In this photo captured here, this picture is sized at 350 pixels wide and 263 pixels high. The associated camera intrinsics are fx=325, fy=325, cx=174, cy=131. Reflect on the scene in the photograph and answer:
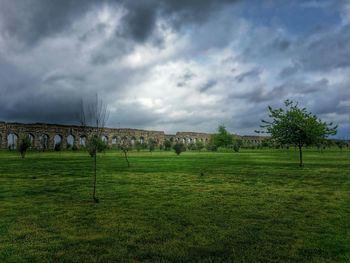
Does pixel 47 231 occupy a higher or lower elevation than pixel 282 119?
lower

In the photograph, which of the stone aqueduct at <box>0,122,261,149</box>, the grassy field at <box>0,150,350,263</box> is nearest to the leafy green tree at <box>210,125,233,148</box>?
the stone aqueduct at <box>0,122,261,149</box>

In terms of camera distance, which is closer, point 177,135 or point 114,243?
point 114,243

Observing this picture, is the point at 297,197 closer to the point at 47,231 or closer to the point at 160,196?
the point at 160,196

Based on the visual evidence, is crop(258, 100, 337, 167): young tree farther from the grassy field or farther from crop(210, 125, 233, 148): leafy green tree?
crop(210, 125, 233, 148): leafy green tree

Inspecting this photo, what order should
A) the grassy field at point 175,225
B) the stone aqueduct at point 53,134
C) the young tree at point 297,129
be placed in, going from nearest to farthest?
the grassy field at point 175,225, the young tree at point 297,129, the stone aqueduct at point 53,134

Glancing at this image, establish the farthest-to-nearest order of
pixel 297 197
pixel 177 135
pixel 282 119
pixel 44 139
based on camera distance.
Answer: pixel 177 135, pixel 44 139, pixel 282 119, pixel 297 197

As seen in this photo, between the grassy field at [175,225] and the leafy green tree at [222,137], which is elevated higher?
the leafy green tree at [222,137]

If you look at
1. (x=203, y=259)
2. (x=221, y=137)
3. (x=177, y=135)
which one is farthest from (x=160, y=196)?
(x=177, y=135)

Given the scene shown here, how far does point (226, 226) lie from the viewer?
6.80m

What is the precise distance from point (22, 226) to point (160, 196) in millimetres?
4511

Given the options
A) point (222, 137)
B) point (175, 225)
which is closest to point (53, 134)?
point (222, 137)

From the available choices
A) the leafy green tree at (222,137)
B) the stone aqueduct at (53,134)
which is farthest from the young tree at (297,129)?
the leafy green tree at (222,137)

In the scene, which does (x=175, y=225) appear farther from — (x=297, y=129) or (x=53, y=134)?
(x=53, y=134)

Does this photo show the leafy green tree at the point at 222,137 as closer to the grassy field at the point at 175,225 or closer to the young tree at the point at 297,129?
the young tree at the point at 297,129
